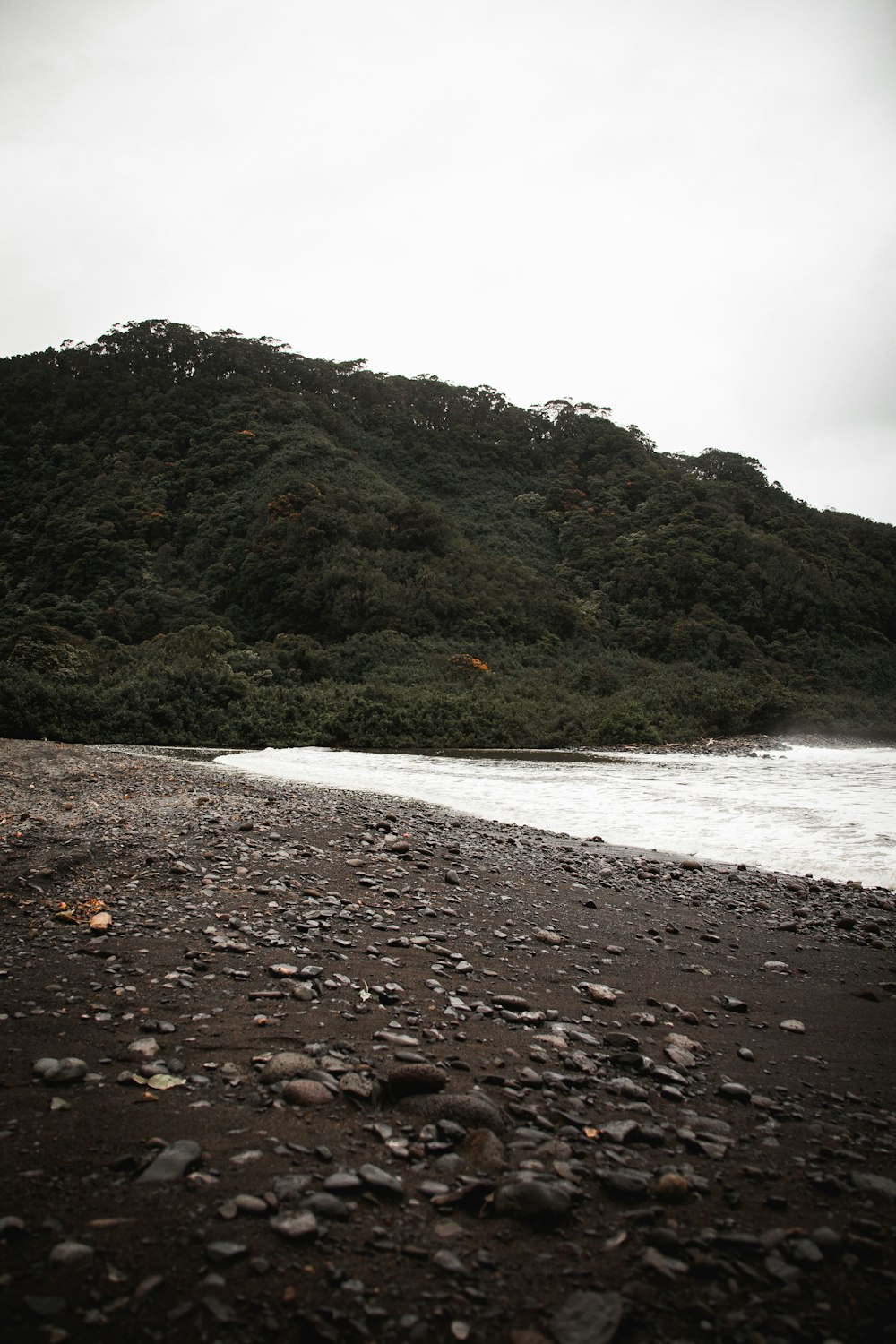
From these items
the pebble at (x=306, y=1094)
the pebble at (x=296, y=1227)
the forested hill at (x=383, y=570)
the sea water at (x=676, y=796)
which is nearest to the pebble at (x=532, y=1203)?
the pebble at (x=296, y=1227)

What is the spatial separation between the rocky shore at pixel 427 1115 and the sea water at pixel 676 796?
338 centimetres

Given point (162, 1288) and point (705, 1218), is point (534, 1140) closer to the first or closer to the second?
point (705, 1218)

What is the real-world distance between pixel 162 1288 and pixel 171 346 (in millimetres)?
98465

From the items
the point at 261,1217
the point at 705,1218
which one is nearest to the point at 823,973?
the point at 705,1218

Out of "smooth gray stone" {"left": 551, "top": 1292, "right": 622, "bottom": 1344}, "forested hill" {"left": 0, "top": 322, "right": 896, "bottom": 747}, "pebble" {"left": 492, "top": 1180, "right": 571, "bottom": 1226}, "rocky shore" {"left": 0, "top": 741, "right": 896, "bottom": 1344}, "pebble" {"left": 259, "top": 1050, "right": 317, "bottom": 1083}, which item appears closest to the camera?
"smooth gray stone" {"left": 551, "top": 1292, "right": 622, "bottom": 1344}

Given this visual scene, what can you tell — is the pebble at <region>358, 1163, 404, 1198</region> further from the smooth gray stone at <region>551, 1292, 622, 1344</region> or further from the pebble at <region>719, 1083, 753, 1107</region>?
the pebble at <region>719, 1083, 753, 1107</region>

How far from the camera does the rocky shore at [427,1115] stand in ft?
7.01

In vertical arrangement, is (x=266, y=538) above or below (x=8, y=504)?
below

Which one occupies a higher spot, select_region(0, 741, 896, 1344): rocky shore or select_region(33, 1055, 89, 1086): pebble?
select_region(33, 1055, 89, 1086): pebble

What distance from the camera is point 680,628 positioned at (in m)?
56.2

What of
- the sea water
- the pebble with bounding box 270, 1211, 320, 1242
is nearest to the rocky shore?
the pebble with bounding box 270, 1211, 320, 1242

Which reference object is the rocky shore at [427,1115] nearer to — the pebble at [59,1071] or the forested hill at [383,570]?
the pebble at [59,1071]

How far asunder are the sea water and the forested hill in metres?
7.71

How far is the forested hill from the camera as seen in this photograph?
105ft
